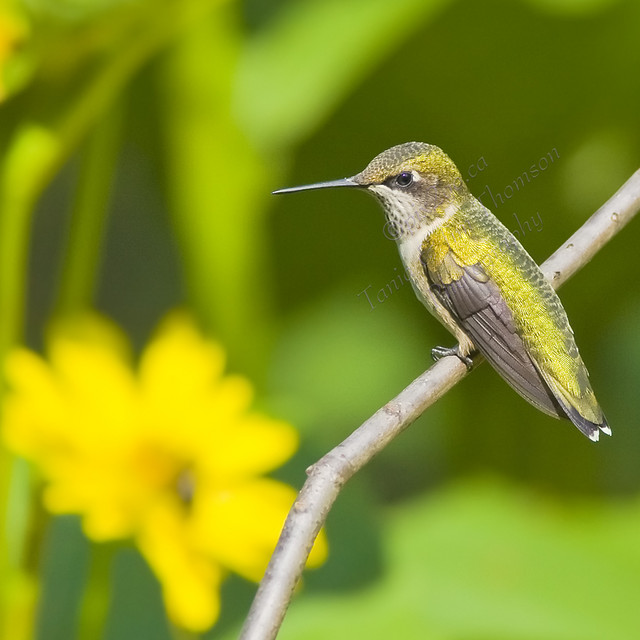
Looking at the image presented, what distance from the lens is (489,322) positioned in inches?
24.5

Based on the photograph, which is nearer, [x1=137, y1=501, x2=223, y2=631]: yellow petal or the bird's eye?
the bird's eye

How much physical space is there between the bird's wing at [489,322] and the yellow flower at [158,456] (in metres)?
0.37

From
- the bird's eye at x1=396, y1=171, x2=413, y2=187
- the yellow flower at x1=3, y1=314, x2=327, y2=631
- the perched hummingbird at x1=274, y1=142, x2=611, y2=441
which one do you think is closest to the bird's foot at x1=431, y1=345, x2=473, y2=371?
the perched hummingbird at x1=274, y1=142, x2=611, y2=441

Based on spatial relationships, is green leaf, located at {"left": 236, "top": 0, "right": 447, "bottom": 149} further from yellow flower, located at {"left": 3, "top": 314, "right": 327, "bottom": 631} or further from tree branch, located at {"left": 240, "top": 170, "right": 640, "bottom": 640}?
tree branch, located at {"left": 240, "top": 170, "right": 640, "bottom": 640}

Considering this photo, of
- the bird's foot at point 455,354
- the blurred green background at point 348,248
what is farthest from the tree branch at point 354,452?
the blurred green background at point 348,248

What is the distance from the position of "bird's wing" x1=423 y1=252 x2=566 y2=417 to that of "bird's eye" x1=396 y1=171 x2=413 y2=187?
0.07 meters

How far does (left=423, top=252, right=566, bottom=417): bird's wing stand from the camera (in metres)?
0.58

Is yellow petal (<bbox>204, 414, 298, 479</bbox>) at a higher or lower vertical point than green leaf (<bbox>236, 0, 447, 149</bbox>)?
lower

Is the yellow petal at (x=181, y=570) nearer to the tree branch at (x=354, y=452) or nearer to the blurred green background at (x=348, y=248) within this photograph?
the blurred green background at (x=348, y=248)

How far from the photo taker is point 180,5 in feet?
3.42

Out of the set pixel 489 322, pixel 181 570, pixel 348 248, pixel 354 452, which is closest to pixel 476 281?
pixel 489 322

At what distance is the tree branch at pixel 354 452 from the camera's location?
0.38m

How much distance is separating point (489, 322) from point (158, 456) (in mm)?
491

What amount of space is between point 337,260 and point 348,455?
0.62m
